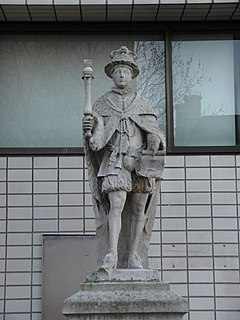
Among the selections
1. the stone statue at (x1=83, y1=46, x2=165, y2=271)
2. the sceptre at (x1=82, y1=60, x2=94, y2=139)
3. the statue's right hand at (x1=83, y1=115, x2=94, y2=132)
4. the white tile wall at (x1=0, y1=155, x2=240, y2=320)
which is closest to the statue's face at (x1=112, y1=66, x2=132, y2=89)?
the stone statue at (x1=83, y1=46, x2=165, y2=271)

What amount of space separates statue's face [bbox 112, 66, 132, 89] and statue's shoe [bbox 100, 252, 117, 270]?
1.69 m

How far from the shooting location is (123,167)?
7.32 metres

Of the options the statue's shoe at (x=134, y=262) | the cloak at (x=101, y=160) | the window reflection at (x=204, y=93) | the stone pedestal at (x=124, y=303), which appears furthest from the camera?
the window reflection at (x=204, y=93)

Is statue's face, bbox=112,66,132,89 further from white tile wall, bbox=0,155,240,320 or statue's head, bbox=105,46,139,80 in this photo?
white tile wall, bbox=0,155,240,320

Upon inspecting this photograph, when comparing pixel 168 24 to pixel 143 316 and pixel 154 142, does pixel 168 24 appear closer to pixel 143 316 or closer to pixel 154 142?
pixel 154 142

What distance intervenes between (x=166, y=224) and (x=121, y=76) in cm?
421

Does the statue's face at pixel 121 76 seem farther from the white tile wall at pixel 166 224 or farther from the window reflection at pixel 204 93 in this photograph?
the window reflection at pixel 204 93

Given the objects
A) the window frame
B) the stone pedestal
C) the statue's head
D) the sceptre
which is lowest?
the stone pedestal

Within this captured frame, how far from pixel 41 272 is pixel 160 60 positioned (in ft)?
12.5

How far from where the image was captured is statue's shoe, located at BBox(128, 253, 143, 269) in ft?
24.0

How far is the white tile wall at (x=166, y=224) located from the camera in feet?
36.7

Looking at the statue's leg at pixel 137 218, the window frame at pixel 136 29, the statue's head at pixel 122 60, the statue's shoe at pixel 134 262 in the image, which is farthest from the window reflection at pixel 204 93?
the statue's shoe at pixel 134 262

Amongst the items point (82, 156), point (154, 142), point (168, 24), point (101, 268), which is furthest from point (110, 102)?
point (168, 24)

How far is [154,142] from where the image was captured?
23.9 ft
